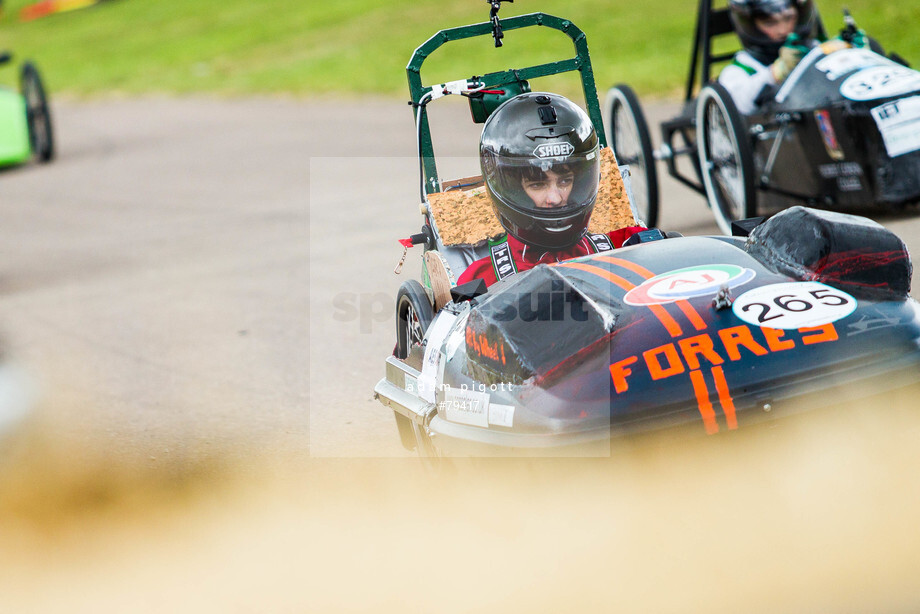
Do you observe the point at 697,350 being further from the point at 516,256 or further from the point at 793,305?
the point at 516,256

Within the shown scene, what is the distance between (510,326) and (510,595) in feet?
2.53

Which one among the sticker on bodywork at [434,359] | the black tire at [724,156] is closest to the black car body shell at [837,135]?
the black tire at [724,156]

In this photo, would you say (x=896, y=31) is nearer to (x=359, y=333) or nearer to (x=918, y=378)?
(x=359, y=333)

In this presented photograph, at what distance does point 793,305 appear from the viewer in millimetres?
3371

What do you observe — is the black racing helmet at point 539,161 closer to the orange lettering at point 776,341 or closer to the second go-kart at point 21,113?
the orange lettering at point 776,341

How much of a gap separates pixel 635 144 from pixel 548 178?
4.08m

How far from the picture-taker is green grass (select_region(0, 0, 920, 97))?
56.2 feet

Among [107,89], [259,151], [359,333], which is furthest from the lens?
[107,89]

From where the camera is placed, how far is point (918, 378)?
3281 mm

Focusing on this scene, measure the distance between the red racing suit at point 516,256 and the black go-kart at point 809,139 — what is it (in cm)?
283

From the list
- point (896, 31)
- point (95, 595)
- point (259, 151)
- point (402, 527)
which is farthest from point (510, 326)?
point (896, 31)

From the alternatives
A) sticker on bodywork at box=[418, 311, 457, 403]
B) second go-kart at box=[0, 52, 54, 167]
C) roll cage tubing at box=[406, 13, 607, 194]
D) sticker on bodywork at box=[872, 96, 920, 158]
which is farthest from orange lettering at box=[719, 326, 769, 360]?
second go-kart at box=[0, 52, 54, 167]

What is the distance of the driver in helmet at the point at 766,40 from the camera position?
7.90 m

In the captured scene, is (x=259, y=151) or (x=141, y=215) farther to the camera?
(x=259, y=151)
